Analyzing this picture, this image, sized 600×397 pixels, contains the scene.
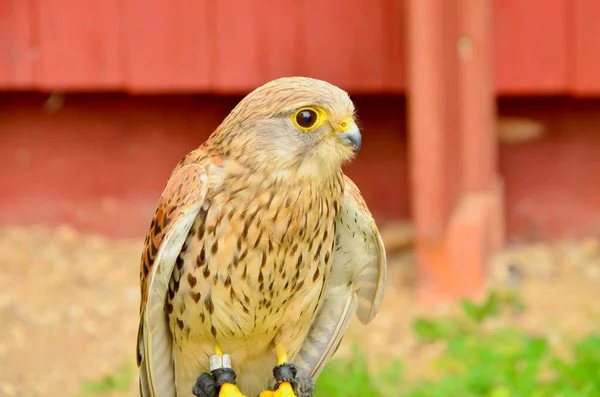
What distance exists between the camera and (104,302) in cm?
523

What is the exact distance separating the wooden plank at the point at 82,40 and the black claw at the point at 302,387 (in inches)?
108

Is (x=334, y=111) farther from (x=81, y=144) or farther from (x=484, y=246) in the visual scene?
(x=81, y=144)

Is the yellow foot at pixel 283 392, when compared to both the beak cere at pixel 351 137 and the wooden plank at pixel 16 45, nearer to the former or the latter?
the beak cere at pixel 351 137

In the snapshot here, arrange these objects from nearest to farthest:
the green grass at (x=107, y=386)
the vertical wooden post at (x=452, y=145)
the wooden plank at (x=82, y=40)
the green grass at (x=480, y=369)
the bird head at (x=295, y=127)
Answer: the bird head at (x=295, y=127) → the green grass at (x=480, y=369) → the green grass at (x=107, y=386) → the vertical wooden post at (x=452, y=145) → the wooden plank at (x=82, y=40)

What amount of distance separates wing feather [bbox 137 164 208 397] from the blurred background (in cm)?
134

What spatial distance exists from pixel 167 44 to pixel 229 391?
2.77 m

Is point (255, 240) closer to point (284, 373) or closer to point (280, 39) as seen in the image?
point (284, 373)

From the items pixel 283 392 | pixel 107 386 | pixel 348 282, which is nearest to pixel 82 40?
pixel 107 386

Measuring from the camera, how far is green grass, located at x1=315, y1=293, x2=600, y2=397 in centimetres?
429

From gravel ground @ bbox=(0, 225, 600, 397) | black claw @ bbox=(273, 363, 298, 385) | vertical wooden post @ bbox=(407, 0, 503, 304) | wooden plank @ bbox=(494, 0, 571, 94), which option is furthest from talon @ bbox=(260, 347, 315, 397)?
wooden plank @ bbox=(494, 0, 571, 94)

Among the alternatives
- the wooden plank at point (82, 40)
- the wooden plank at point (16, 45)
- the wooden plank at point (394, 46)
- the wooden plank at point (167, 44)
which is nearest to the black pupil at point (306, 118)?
the wooden plank at point (394, 46)

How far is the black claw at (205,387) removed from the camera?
3090 millimetres

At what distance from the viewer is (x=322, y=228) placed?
9.98 feet

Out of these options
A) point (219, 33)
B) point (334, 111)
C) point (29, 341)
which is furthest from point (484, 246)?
point (334, 111)
